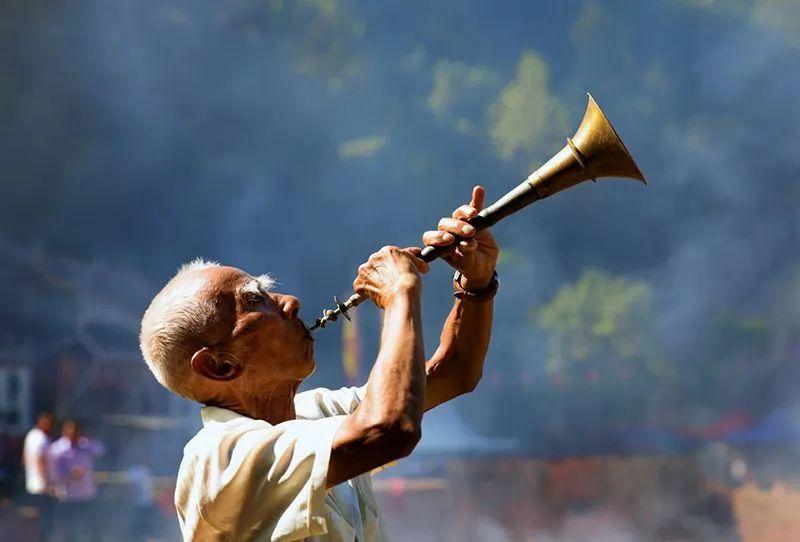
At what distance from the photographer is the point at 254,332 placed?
2271 mm

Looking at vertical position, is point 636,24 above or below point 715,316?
above

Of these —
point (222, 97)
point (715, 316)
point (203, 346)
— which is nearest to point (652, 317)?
point (715, 316)

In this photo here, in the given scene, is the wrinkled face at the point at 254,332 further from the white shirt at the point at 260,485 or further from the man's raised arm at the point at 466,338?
the man's raised arm at the point at 466,338

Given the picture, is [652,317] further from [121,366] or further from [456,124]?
[121,366]

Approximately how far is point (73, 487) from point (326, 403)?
308 inches

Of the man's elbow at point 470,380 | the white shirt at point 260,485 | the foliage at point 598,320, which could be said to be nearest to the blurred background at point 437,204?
the foliage at point 598,320

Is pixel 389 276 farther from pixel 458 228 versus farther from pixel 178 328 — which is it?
pixel 178 328

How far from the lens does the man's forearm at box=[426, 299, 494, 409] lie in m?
2.67

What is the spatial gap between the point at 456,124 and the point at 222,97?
2976mm

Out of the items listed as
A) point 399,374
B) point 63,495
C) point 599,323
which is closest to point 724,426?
point 599,323

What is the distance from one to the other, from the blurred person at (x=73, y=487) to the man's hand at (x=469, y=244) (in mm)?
7595

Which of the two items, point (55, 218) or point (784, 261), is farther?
point (55, 218)

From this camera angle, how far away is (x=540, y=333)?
42.8ft

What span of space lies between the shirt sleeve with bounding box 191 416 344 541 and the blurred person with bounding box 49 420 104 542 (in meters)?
7.83
